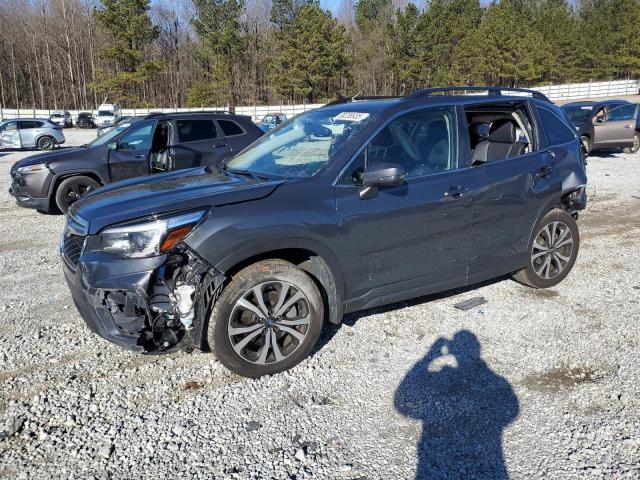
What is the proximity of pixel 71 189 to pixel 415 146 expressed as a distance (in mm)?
6813

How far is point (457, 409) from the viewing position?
3160 millimetres

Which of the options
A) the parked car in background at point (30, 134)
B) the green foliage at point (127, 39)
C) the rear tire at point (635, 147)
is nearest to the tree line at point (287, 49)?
the green foliage at point (127, 39)

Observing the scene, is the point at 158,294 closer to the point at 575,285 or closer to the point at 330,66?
the point at 575,285

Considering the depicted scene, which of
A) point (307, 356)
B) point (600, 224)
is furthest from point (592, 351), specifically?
point (600, 224)

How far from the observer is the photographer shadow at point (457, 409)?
2.68 metres

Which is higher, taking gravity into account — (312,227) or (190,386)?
(312,227)

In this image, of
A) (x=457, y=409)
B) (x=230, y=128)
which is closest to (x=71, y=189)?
(x=230, y=128)

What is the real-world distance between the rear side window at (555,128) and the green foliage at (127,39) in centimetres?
5643

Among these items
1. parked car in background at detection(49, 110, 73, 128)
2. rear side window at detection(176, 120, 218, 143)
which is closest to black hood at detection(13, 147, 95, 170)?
rear side window at detection(176, 120, 218, 143)

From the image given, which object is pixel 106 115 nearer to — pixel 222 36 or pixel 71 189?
pixel 222 36

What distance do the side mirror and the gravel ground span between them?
1233 mm

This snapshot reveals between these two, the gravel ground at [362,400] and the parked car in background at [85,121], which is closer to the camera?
the gravel ground at [362,400]

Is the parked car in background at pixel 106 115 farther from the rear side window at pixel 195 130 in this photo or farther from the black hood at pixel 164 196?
the black hood at pixel 164 196

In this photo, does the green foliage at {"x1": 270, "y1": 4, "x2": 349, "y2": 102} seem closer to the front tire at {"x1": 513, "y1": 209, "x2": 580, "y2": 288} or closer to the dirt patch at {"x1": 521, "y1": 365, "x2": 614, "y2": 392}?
the front tire at {"x1": 513, "y1": 209, "x2": 580, "y2": 288}
